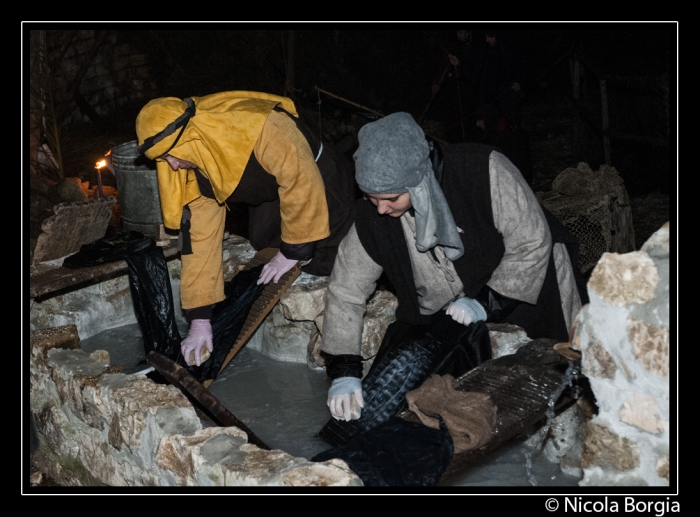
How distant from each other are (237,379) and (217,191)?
113 cm

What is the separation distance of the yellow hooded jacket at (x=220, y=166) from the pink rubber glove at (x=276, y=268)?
18cm

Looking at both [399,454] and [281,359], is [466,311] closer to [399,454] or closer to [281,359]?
[399,454]

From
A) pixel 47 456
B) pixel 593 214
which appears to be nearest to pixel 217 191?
pixel 47 456

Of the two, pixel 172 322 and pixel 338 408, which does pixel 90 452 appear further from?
pixel 338 408

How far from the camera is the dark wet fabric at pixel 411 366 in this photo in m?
3.77

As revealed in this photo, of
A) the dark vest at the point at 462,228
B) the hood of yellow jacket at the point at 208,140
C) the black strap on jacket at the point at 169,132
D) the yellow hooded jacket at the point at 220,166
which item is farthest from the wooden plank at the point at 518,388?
the black strap on jacket at the point at 169,132

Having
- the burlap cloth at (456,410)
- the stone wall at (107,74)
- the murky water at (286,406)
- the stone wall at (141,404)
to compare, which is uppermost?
the stone wall at (107,74)

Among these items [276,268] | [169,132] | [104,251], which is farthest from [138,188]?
[169,132]

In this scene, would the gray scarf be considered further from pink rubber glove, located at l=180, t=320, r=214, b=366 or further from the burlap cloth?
pink rubber glove, located at l=180, t=320, r=214, b=366

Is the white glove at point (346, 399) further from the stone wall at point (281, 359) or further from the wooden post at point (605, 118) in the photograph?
the wooden post at point (605, 118)

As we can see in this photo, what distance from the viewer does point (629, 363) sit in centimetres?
246

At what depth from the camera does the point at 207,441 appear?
3264 mm

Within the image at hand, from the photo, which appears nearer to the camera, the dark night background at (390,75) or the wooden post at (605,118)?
the wooden post at (605,118)

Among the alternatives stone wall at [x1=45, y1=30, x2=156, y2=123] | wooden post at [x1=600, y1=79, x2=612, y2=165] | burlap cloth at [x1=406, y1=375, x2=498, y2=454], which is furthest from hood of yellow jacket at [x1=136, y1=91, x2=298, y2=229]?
stone wall at [x1=45, y1=30, x2=156, y2=123]
